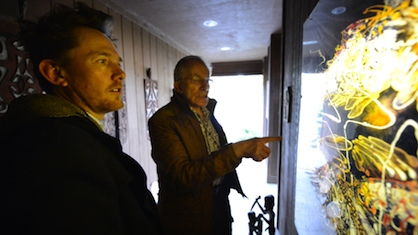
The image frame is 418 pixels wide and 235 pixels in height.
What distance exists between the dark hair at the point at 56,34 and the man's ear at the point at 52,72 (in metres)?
0.02

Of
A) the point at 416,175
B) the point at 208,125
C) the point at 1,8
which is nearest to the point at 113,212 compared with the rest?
the point at 416,175

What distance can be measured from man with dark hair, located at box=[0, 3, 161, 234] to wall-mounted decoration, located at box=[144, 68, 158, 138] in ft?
5.60

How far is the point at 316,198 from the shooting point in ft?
2.28

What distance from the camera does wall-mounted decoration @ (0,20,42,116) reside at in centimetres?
98

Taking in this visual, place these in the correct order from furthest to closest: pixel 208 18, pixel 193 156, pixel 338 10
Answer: pixel 208 18, pixel 193 156, pixel 338 10

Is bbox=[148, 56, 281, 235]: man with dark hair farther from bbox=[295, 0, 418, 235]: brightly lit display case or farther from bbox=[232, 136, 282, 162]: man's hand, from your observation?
bbox=[295, 0, 418, 235]: brightly lit display case

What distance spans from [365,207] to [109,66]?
0.88 meters

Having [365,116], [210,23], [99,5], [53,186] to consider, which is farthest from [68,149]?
[210,23]

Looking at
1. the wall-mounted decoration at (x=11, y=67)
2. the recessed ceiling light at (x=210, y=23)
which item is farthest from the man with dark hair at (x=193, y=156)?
the recessed ceiling light at (x=210, y=23)

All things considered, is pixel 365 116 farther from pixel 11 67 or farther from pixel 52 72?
pixel 11 67

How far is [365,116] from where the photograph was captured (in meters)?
0.39

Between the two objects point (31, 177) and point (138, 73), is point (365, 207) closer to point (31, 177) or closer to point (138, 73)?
point (31, 177)

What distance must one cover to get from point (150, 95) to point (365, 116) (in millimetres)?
2410

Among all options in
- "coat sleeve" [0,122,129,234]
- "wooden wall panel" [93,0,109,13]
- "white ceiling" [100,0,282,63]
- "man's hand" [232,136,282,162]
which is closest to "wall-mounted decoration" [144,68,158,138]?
"white ceiling" [100,0,282,63]
